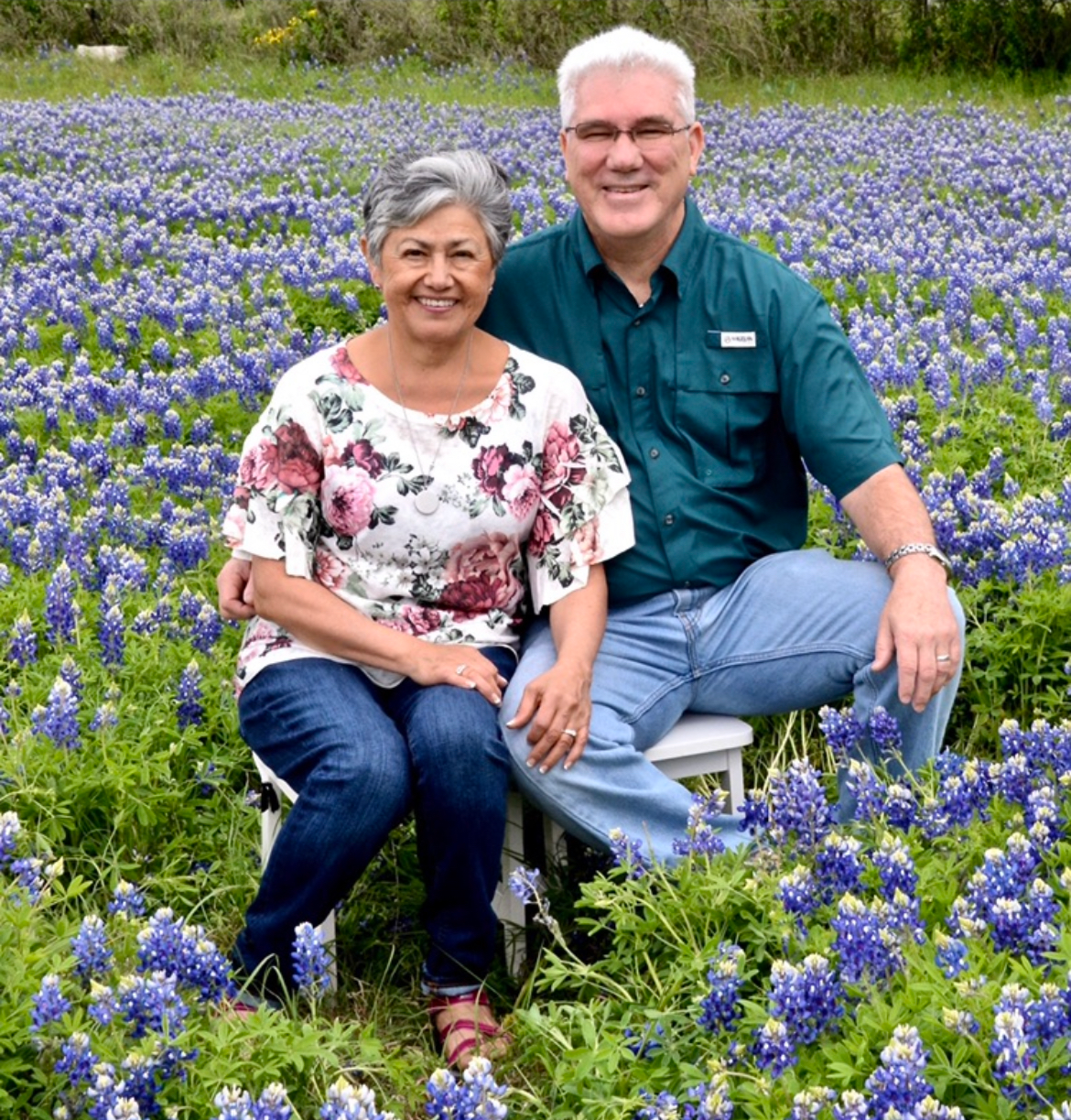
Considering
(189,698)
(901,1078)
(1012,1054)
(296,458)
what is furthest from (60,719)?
(1012,1054)

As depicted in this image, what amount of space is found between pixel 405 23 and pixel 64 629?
1715 centimetres

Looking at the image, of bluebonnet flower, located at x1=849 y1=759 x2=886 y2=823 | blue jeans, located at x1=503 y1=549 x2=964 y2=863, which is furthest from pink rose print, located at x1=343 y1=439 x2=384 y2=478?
bluebonnet flower, located at x1=849 y1=759 x2=886 y2=823

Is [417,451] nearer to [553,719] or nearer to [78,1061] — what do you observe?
[553,719]

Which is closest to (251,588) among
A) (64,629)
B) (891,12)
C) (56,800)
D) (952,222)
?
(56,800)

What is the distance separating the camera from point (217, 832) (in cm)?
420

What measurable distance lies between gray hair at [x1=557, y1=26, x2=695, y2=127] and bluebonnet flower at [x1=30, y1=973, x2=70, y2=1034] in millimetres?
2350

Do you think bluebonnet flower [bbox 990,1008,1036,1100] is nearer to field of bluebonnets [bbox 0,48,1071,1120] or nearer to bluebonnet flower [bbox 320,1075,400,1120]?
field of bluebonnets [bbox 0,48,1071,1120]

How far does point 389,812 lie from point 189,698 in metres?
1.11

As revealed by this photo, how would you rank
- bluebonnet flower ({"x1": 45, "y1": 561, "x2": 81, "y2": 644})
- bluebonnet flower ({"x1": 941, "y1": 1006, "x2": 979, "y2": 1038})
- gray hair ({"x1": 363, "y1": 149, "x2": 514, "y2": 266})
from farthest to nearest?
bluebonnet flower ({"x1": 45, "y1": 561, "x2": 81, "y2": 644}) < gray hair ({"x1": 363, "y1": 149, "x2": 514, "y2": 266}) < bluebonnet flower ({"x1": 941, "y1": 1006, "x2": 979, "y2": 1038})

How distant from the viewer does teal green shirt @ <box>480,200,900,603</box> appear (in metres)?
4.04

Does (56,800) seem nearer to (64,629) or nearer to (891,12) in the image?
(64,629)

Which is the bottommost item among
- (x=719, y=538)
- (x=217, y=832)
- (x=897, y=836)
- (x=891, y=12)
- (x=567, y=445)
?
(x=217, y=832)

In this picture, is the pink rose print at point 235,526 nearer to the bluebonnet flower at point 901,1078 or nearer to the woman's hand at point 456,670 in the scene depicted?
the woman's hand at point 456,670

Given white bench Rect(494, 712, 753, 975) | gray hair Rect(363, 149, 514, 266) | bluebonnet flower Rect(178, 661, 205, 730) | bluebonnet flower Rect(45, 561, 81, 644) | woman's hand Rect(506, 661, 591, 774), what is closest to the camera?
woman's hand Rect(506, 661, 591, 774)
